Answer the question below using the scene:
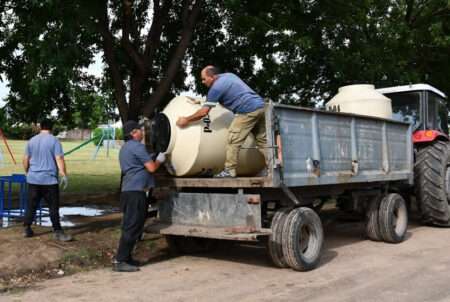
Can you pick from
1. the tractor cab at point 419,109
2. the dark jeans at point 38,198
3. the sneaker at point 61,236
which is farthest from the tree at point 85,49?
the tractor cab at point 419,109

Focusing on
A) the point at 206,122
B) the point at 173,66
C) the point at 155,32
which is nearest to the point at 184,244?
the point at 206,122

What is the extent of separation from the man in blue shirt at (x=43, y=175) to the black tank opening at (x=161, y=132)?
1586 mm

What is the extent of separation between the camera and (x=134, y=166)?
6574 millimetres

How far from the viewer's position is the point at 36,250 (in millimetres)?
6848

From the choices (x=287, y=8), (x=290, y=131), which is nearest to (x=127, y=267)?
(x=290, y=131)

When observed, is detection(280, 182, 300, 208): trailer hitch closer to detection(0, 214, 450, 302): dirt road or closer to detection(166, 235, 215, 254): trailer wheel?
detection(0, 214, 450, 302): dirt road

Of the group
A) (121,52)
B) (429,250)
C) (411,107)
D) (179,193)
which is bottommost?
(429,250)

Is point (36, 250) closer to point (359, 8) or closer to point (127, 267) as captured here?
point (127, 267)

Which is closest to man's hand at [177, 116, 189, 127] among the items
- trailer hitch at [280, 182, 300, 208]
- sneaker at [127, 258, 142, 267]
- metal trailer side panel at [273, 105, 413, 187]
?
metal trailer side panel at [273, 105, 413, 187]

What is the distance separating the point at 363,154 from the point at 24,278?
518cm

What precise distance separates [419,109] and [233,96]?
5385 mm

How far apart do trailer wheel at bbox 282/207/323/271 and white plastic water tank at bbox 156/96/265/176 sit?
97 centimetres

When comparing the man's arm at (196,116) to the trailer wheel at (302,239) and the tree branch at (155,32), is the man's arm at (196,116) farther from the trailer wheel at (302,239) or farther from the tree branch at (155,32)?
the tree branch at (155,32)

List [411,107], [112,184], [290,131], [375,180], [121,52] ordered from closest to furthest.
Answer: [290,131]
[375,180]
[411,107]
[121,52]
[112,184]
